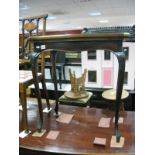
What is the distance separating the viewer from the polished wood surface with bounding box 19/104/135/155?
A: 1.23 meters

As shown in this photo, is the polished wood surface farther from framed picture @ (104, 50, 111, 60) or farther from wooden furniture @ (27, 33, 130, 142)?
framed picture @ (104, 50, 111, 60)

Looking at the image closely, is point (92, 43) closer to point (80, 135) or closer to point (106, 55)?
point (80, 135)

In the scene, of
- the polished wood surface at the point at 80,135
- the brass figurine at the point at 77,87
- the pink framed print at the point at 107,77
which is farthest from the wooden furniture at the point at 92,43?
the pink framed print at the point at 107,77

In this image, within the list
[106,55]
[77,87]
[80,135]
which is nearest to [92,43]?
[80,135]

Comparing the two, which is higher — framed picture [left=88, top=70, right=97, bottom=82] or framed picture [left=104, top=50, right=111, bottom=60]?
framed picture [left=104, top=50, right=111, bottom=60]

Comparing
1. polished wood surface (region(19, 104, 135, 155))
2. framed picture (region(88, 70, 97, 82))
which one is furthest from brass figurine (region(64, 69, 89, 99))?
framed picture (region(88, 70, 97, 82))

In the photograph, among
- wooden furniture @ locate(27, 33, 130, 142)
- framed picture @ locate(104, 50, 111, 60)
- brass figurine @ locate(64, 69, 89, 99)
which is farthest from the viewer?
framed picture @ locate(104, 50, 111, 60)

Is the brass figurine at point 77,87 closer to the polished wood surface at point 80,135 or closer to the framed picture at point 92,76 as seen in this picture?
the polished wood surface at point 80,135

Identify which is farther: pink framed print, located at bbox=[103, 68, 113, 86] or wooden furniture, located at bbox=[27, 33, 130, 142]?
pink framed print, located at bbox=[103, 68, 113, 86]

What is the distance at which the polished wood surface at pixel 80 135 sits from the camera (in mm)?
1233

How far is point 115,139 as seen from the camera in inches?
52.8

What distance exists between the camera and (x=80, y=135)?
55.9 inches
